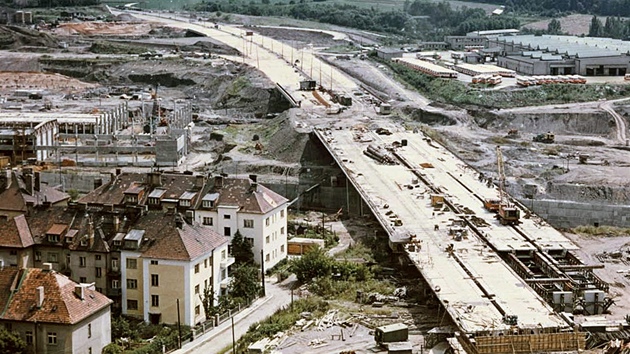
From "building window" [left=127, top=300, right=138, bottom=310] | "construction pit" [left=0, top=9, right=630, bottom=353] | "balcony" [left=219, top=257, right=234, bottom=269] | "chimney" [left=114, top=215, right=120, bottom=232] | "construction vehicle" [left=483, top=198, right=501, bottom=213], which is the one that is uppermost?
"chimney" [left=114, top=215, right=120, bottom=232]

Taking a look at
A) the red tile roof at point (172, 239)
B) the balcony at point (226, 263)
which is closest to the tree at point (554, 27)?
the balcony at point (226, 263)

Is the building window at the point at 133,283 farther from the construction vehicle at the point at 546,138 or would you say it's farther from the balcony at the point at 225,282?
the construction vehicle at the point at 546,138

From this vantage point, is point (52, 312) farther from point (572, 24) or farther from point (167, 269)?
point (572, 24)

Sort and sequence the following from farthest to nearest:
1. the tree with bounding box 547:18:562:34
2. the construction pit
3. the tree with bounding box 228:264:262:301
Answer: the tree with bounding box 547:18:562:34, the construction pit, the tree with bounding box 228:264:262:301

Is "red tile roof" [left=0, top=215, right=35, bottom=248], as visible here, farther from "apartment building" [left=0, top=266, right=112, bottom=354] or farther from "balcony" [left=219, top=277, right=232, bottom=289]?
"balcony" [left=219, top=277, right=232, bottom=289]

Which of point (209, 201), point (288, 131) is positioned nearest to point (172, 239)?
point (209, 201)

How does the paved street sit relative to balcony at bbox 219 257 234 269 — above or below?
below

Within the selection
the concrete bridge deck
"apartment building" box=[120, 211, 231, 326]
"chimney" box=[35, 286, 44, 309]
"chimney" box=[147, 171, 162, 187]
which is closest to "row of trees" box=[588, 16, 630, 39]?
the concrete bridge deck
